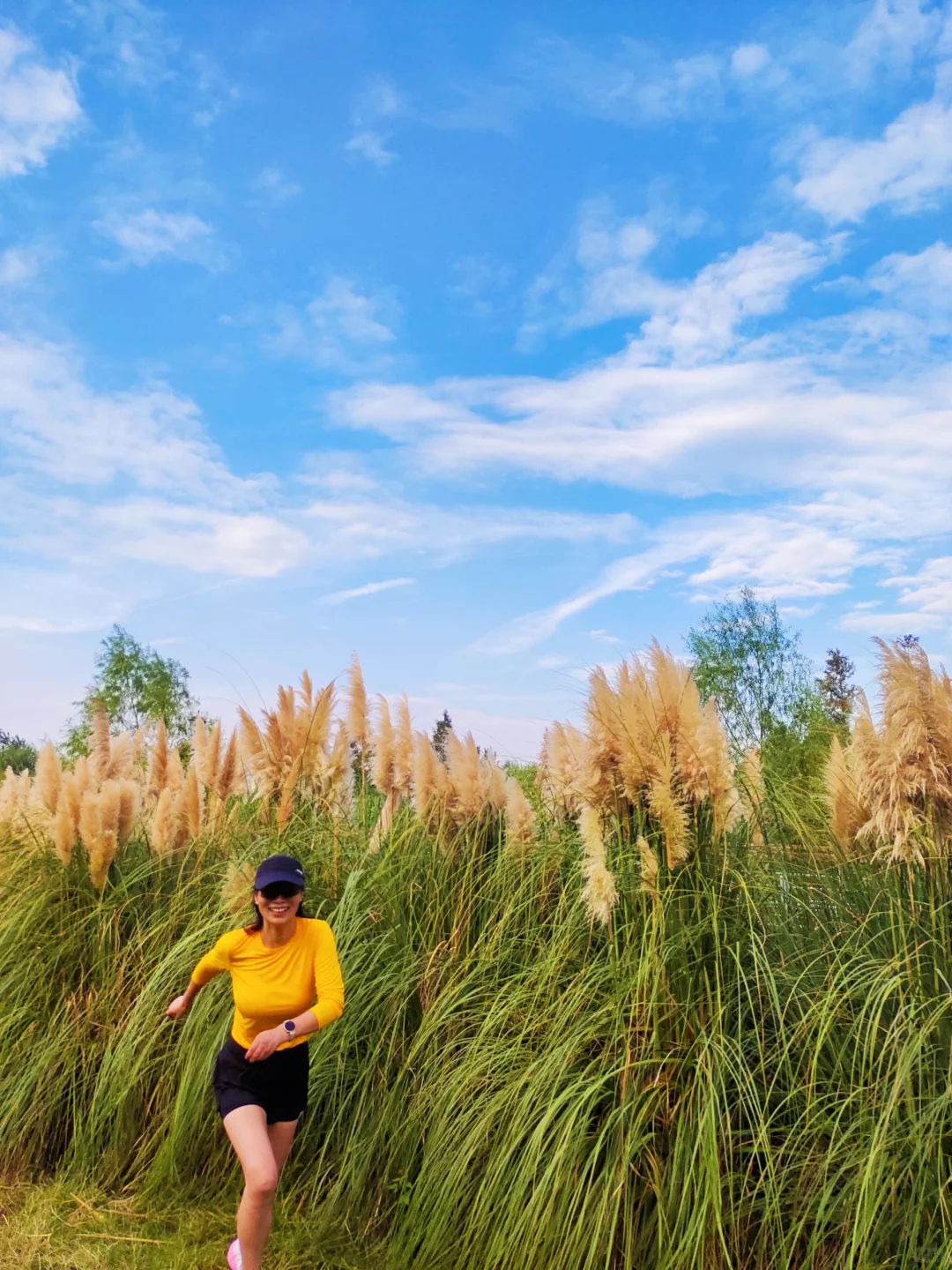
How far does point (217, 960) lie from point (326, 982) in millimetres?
450

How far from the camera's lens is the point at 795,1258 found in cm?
326

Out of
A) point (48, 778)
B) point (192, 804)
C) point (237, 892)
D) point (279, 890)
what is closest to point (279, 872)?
point (279, 890)

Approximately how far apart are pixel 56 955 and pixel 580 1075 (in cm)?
299

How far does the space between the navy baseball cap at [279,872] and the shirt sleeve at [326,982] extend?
23cm

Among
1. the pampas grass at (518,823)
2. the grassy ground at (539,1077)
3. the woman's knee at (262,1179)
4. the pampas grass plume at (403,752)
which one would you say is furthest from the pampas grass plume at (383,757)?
the woman's knee at (262,1179)

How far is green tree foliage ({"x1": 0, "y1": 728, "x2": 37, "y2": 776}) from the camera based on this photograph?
30.2 m

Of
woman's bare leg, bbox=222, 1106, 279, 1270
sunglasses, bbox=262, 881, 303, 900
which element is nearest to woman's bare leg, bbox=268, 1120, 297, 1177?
woman's bare leg, bbox=222, 1106, 279, 1270

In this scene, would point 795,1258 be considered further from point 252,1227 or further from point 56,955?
point 56,955

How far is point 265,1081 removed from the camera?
3.57 m

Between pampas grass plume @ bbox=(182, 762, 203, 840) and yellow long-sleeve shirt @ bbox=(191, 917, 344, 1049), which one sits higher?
pampas grass plume @ bbox=(182, 762, 203, 840)

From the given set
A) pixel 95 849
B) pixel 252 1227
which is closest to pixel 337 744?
pixel 95 849

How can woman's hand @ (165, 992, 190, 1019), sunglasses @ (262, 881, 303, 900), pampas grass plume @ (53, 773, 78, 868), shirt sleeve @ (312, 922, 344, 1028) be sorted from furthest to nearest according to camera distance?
pampas grass plume @ (53, 773, 78, 868) < woman's hand @ (165, 992, 190, 1019) < sunglasses @ (262, 881, 303, 900) < shirt sleeve @ (312, 922, 344, 1028)

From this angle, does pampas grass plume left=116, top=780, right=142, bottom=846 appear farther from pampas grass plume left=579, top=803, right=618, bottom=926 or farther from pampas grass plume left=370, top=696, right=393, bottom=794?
pampas grass plume left=579, top=803, right=618, bottom=926

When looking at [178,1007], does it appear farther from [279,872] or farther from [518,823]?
[518,823]
